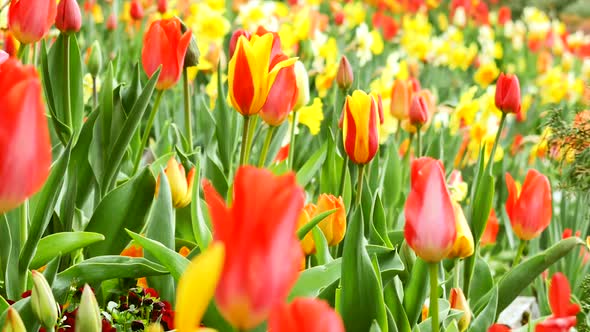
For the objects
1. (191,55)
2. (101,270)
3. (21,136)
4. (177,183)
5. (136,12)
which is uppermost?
(136,12)

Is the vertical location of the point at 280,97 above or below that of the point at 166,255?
above

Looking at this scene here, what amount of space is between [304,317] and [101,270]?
78 cm

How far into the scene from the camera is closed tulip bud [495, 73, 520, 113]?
176 cm

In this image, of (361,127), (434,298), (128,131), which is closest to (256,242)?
(434,298)

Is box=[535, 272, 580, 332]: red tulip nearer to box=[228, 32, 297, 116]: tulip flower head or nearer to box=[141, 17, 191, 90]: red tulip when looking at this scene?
box=[228, 32, 297, 116]: tulip flower head

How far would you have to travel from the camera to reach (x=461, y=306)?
1425 mm

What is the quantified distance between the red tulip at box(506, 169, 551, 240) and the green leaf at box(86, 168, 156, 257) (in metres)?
0.64

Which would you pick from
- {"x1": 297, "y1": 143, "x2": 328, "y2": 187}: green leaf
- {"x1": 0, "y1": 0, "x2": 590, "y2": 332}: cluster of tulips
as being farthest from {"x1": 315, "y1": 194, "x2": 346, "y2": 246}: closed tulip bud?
{"x1": 297, "y1": 143, "x2": 328, "y2": 187}: green leaf

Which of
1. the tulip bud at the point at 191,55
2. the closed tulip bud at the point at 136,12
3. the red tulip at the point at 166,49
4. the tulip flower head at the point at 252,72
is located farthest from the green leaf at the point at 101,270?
the closed tulip bud at the point at 136,12

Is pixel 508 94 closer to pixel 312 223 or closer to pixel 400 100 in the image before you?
pixel 400 100

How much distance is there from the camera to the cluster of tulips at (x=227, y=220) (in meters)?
0.58

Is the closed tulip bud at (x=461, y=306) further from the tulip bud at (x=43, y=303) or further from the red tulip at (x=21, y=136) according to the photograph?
the red tulip at (x=21, y=136)

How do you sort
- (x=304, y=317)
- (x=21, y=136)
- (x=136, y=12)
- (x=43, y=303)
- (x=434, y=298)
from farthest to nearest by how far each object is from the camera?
1. (x=136, y=12)
2. (x=434, y=298)
3. (x=43, y=303)
4. (x=21, y=136)
5. (x=304, y=317)

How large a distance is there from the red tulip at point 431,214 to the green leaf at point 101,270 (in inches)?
16.7
